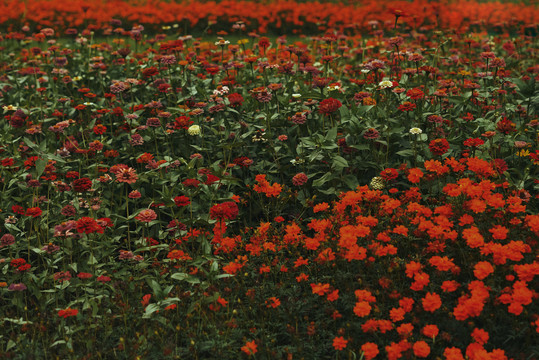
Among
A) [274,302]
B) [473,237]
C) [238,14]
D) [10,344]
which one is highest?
[238,14]

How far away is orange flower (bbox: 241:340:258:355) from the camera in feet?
8.36

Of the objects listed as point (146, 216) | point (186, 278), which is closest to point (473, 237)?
point (186, 278)

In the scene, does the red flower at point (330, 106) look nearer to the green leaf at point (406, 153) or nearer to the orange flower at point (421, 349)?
the green leaf at point (406, 153)

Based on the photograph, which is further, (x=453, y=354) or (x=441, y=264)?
(x=441, y=264)

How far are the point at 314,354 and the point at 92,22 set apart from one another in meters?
8.74

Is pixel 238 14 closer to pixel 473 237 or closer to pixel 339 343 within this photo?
pixel 473 237

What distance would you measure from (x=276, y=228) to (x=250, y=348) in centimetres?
126

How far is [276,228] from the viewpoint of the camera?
148 inches

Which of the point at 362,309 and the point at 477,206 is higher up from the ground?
the point at 477,206

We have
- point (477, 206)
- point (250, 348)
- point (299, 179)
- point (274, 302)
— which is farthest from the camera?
point (299, 179)

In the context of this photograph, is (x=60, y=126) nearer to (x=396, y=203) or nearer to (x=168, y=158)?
(x=168, y=158)

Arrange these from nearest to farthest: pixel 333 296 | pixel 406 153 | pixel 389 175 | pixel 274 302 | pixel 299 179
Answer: pixel 333 296 → pixel 274 302 → pixel 389 175 → pixel 299 179 → pixel 406 153

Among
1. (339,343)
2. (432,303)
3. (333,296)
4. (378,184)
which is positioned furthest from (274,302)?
(378,184)

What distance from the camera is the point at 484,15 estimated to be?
1093cm
